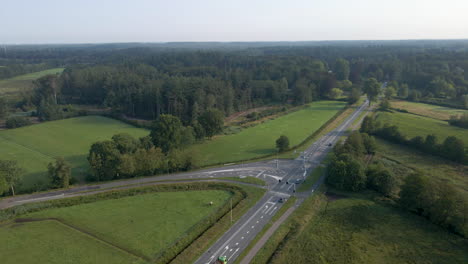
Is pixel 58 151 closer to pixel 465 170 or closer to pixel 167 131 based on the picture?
pixel 167 131

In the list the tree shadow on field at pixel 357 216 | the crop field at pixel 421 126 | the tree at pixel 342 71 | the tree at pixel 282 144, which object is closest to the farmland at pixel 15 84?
the tree at pixel 282 144

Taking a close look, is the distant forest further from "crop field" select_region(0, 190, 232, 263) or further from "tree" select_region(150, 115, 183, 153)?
"crop field" select_region(0, 190, 232, 263)

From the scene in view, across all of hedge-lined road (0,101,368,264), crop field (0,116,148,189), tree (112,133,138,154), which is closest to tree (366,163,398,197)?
hedge-lined road (0,101,368,264)

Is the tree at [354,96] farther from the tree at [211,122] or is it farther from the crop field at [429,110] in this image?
the tree at [211,122]

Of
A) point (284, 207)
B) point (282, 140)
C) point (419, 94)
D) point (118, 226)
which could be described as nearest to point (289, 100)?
point (419, 94)

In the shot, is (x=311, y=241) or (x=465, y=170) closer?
(x=311, y=241)

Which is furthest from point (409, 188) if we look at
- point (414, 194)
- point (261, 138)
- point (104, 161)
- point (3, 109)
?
point (3, 109)

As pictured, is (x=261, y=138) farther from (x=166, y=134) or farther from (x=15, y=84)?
(x=15, y=84)
